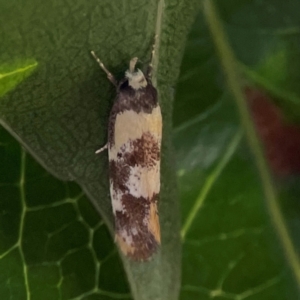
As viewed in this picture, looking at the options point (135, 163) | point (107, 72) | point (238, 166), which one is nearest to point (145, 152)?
point (135, 163)

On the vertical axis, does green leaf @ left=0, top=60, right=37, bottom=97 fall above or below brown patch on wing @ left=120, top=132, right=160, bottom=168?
above

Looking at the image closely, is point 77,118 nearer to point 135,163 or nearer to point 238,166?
point 135,163

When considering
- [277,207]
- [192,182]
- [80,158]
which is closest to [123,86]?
[80,158]

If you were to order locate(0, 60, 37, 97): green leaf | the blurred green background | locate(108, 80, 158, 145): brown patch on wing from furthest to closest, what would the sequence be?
the blurred green background < locate(108, 80, 158, 145): brown patch on wing < locate(0, 60, 37, 97): green leaf

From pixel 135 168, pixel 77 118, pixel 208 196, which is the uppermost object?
pixel 77 118

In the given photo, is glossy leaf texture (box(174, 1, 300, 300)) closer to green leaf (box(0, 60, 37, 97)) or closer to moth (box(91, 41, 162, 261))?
moth (box(91, 41, 162, 261))

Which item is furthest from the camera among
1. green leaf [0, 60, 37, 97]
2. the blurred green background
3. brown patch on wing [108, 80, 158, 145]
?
the blurred green background

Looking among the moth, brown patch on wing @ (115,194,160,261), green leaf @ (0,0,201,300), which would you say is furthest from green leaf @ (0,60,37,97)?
brown patch on wing @ (115,194,160,261)
